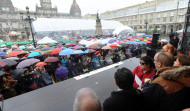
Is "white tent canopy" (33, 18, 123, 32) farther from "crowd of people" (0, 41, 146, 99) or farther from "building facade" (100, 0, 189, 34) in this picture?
"crowd of people" (0, 41, 146, 99)

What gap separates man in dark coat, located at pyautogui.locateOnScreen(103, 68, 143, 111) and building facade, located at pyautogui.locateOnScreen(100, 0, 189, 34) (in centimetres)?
3985

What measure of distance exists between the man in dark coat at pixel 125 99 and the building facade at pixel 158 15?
39854mm

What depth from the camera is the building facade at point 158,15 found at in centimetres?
3353

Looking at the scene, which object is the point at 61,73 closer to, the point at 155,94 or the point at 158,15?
the point at 155,94

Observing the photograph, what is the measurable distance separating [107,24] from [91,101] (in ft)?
123

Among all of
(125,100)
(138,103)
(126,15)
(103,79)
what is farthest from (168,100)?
(126,15)

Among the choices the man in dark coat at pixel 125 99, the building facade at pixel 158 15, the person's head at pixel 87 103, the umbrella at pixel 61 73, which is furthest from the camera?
the building facade at pixel 158 15

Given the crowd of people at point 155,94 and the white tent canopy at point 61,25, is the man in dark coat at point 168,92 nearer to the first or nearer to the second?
the crowd of people at point 155,94

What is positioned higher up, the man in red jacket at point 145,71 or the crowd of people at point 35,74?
the man in red jacket at point 145,71

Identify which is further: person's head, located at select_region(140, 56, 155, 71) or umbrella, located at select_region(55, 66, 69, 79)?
umbrella, located at select_region(55, 66, 69, 79)

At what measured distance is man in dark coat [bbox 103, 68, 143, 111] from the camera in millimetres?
1227

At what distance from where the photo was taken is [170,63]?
2.02 m

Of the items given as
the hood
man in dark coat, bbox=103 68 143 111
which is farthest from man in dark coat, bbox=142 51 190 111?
man in dark coat, bbox=103 68 143 111

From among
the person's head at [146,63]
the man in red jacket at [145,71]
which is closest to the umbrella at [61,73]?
the man in red jacket at [145,71]
